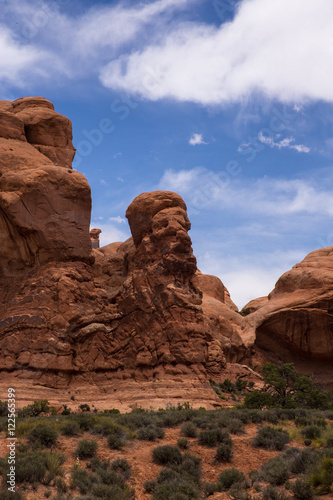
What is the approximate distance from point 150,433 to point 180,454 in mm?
2129

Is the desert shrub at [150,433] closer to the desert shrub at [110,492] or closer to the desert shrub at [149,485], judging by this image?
the desert shrub at [149,485]

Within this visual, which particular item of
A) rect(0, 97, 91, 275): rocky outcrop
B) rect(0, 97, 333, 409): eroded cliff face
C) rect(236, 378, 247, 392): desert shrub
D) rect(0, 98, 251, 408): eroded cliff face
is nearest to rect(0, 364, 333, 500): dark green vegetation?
rect(0, 97, 333, 409): eroded cliff face

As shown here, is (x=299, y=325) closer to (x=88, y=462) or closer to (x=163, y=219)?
(x=163, y=219)

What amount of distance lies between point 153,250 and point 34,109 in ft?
63.4

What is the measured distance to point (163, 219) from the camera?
3816 cm

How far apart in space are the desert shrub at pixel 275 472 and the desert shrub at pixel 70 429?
6.98 m

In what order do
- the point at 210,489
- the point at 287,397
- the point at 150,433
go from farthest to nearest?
the point at 287,397
the point at 150,433
the point at 210,489

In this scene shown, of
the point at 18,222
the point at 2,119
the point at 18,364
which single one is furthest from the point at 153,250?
the point at 2,119

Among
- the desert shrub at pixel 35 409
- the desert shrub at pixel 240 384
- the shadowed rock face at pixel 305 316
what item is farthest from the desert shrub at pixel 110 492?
the shadowed rock face at pixel 305 316

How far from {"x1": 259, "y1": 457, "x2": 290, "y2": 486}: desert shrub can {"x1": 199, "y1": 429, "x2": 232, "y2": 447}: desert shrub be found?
8.11 ft

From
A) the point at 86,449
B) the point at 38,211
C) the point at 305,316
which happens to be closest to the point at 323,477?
the point at 86,449

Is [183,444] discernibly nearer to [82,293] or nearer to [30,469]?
[30,469]

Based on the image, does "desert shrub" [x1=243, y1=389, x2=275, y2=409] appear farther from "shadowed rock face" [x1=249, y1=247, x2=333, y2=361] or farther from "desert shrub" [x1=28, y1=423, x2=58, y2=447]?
"shadowed rock face" [x1=249, y1=247, x2=333, y2=361]

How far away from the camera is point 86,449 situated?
16750mm
